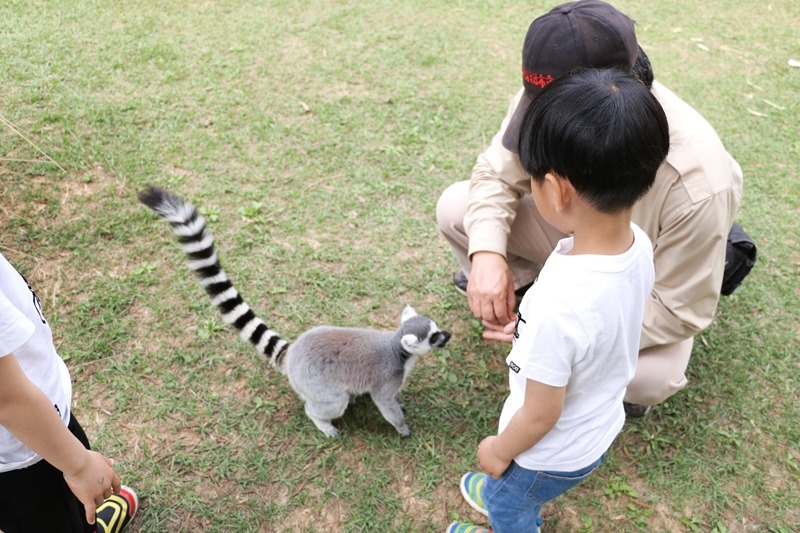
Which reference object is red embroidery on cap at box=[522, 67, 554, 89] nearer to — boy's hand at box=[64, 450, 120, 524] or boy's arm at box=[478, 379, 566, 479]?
boy's arm at box=[478, 379, 566, 479]

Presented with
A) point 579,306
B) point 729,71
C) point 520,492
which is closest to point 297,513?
point 520,492

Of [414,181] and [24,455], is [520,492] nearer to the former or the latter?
[24,455]

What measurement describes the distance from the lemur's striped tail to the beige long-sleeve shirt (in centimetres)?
102

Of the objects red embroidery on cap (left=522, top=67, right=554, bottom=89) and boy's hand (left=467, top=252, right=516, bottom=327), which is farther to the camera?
boy's hand (left=467, top=252, right=516, bottom=327)

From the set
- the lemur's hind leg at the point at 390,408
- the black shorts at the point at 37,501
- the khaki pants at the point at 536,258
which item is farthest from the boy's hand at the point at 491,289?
the black shorts at the point at 37,501

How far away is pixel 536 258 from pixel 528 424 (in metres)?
1.47

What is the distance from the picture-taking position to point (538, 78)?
1.92 metres

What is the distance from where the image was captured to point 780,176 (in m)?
4.07

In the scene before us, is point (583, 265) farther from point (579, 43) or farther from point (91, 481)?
point (91, 481)

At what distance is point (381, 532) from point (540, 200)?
157 cm

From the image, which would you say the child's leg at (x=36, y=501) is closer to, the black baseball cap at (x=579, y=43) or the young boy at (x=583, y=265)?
the young boy at (x=583, y=265)

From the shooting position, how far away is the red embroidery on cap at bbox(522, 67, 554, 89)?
1.90 meters

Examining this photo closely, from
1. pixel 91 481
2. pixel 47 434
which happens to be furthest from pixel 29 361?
pixel 91 481

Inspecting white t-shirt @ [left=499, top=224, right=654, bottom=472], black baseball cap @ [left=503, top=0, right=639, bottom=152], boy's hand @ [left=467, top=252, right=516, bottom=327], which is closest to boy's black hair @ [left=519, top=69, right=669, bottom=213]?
white t-shirt @ [left=499, top=224, right=654, bottom=472]
